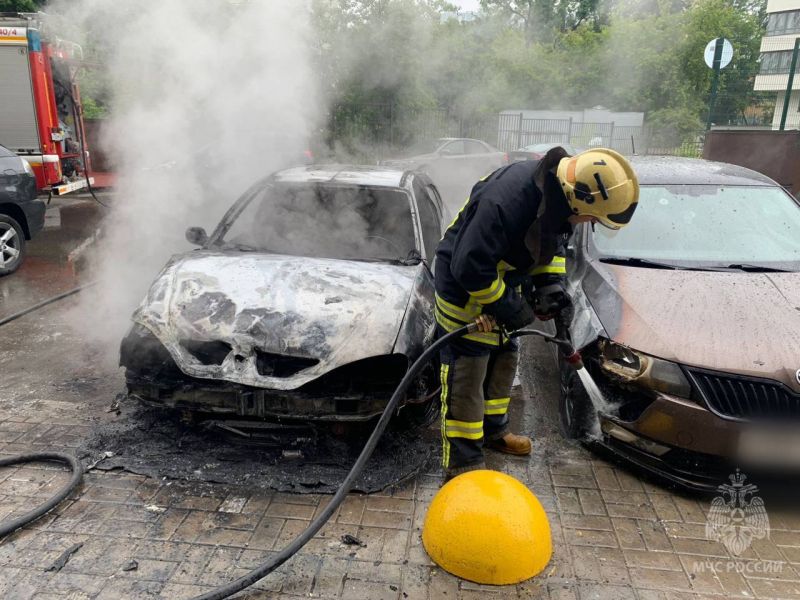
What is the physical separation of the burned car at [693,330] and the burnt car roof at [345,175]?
4.97ft

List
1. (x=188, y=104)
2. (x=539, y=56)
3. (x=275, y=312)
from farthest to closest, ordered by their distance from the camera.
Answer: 1. (x=539, y=56)
2. (x=188, y=104)
3. (x=275, y=312)

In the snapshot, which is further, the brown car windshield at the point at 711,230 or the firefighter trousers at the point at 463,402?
the brown car windshield at the point at 711,230

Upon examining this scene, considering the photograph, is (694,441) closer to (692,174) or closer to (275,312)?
(275,312)

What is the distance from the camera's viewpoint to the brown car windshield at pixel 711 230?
4.05 meters

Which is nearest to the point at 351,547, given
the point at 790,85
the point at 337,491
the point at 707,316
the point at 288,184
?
the point at 337,491

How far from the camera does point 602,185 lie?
9.31ft

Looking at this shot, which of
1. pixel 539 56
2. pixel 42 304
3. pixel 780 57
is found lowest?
pixel 42 304

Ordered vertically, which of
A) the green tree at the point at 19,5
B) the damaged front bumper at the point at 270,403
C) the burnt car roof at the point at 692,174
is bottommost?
the damaged front bumper at the point at 270,403

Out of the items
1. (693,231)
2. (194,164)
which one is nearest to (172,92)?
(194,164)

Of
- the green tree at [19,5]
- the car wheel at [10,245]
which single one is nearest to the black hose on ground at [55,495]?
the car wheel at [10,245]

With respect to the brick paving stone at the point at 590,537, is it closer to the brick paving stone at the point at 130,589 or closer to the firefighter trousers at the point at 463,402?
the firefighter trousers at the point at 463,402

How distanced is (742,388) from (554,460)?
1.13m

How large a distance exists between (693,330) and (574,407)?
886 mm

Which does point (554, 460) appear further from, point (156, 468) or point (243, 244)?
point (243, 244)
